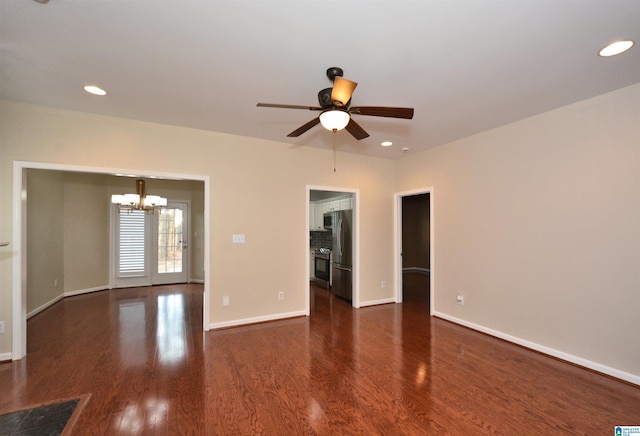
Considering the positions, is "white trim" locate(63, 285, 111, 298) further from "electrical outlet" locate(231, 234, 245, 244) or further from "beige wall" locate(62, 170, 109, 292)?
"electrical outlet" locate(231, 234, 245, 244)

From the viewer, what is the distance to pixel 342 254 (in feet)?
17.9

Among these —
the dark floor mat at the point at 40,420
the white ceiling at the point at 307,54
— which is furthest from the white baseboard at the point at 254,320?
the white ceiling at the point at 307,54

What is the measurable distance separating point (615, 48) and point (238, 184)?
159 inches

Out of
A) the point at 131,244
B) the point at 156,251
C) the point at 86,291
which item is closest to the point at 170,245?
the point at 156,251

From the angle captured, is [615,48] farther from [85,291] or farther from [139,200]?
[85,291]

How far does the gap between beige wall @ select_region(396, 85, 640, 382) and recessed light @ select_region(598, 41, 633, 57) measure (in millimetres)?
814

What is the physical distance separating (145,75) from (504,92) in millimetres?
3357

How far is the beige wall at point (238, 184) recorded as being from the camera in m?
3.15

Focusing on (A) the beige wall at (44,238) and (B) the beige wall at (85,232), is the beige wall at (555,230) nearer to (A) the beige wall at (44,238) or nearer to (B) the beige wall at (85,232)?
(A) the beige wall at (44,238)

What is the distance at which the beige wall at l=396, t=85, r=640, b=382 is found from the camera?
2.71 m

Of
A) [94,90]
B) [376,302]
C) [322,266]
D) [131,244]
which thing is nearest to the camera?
[94,90]

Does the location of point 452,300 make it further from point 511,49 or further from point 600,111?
point 511,49

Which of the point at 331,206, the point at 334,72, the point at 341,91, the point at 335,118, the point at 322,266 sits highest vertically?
the point at 334,72

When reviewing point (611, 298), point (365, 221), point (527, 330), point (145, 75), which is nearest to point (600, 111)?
point (611, 298)
